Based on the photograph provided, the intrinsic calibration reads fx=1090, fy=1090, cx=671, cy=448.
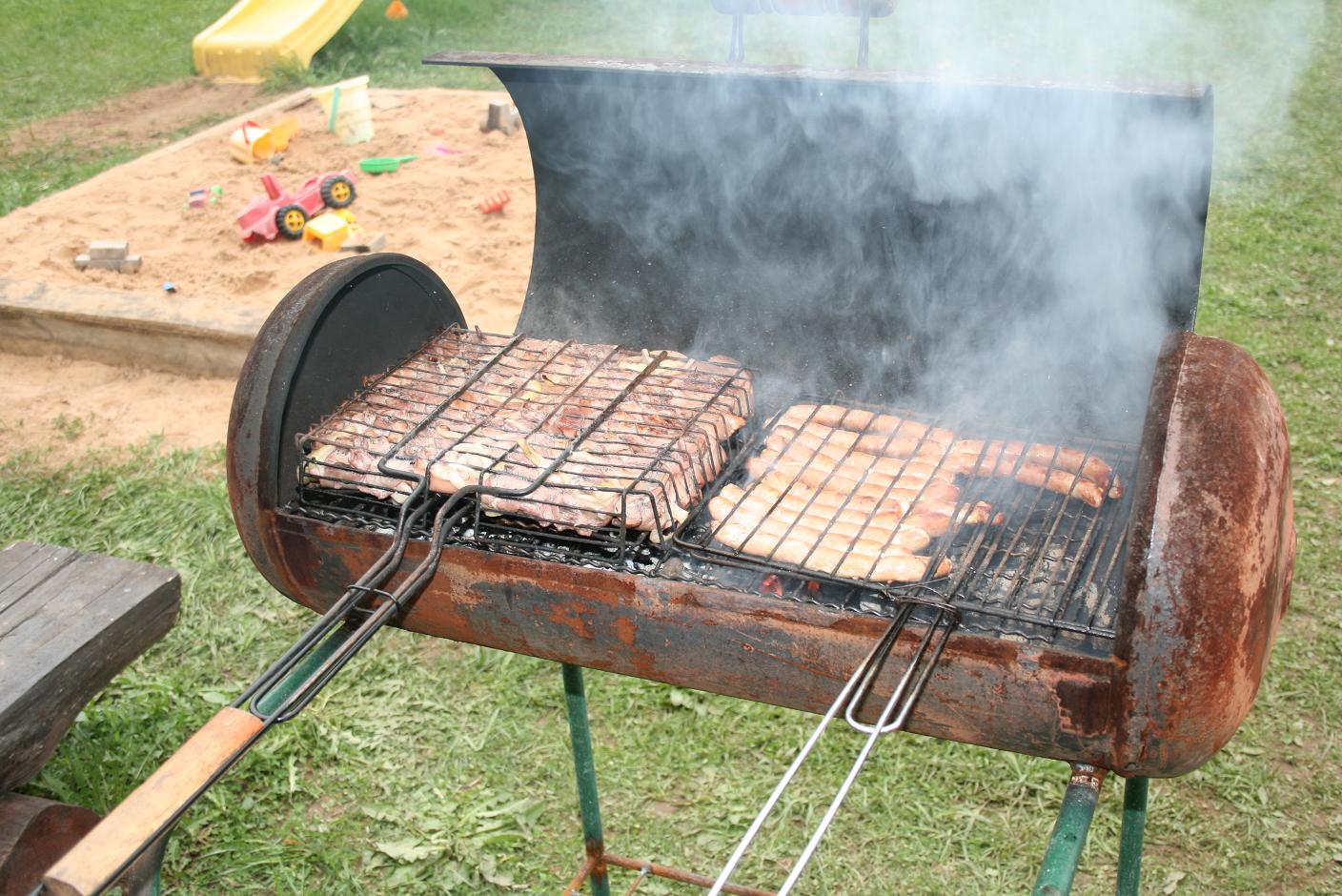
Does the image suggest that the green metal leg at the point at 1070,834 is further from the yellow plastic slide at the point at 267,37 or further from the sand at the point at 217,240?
the yellow plastic slide at the point at 267,37

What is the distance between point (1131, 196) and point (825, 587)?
1.09 metres

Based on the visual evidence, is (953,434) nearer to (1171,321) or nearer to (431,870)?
(1171,321)

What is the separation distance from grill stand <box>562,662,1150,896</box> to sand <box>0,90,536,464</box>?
317cm

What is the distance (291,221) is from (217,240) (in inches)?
20.8

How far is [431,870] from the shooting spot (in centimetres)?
322

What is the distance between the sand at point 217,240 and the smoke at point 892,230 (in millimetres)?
2771

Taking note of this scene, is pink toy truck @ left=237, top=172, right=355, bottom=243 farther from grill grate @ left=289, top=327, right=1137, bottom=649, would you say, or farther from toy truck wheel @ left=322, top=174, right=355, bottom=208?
grill grate @ left=289, top=327, right=1137, bottom=649

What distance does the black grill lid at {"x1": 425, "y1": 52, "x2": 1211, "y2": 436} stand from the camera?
90.6 inches

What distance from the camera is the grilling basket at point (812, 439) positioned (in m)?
1.63

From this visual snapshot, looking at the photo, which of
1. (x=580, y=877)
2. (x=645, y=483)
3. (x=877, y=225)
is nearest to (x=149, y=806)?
(x=645, y=483)

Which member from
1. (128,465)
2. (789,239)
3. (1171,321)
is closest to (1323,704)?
(1171,321)

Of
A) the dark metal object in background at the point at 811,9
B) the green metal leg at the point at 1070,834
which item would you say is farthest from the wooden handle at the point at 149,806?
the dark metal object in background at the point at 811,9

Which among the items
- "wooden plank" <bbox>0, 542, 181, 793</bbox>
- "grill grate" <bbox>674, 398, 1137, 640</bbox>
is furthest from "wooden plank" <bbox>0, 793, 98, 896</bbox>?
"grill grate" <bbox>674, 398, 1137, 640</bbox>

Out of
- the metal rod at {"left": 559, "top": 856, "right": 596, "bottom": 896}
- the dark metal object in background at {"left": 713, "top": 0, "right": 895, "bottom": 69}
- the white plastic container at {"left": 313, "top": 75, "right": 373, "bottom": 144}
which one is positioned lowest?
the metal rod at {"left": 559, "top": 856, "right": 596, "bottom": 896}
